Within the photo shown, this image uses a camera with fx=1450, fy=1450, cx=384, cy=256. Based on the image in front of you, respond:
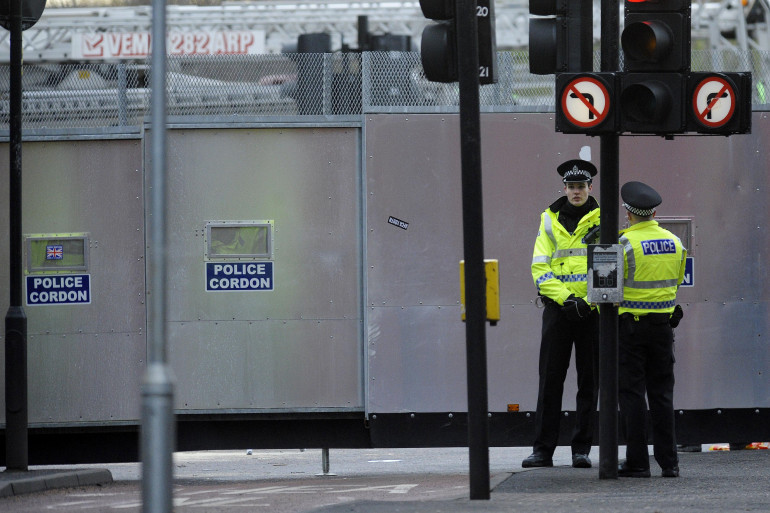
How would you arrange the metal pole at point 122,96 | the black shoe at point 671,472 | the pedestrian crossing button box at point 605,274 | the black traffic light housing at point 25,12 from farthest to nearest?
1. the metal pole at point 122,96
2. the black traffic light housing at point 25,12
3. the black shoe at point 671,472
4. the pedestrian crossing button box at point 605,274

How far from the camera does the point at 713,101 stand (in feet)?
26.2

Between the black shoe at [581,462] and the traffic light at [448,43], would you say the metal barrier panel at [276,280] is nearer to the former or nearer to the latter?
the black shoe at [581,462]

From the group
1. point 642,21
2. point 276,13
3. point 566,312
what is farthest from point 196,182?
point 276,13

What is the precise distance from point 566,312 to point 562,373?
495 mm

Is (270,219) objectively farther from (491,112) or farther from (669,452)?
(669,452)

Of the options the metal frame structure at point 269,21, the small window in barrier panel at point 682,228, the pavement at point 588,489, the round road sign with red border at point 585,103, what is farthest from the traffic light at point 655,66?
the metal frame structure at point 269,21

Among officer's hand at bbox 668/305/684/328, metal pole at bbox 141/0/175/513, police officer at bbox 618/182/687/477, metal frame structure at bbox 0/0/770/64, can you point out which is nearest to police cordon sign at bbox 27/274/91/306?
police officer at bbox 618/182/687/477

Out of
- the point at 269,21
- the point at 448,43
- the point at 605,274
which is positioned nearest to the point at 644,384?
the point at 605,274

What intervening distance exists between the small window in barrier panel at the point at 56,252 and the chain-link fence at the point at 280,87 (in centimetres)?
87

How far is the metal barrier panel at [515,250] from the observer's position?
35.5 ft

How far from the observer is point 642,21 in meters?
8.05

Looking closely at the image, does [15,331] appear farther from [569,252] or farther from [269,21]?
[269,21]

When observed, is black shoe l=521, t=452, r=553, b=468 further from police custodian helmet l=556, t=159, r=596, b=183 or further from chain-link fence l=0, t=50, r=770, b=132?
chain-link fence l=0, t=50, r=770, b=132

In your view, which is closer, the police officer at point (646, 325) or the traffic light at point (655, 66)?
the traffic light at point (655, 66)
